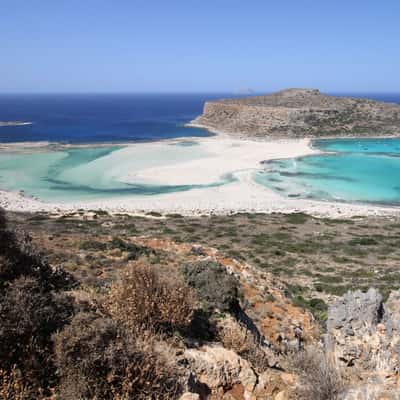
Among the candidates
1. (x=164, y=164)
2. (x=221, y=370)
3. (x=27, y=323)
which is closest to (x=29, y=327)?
(x=27, y=323)

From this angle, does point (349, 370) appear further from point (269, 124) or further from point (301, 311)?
point (269, 124)

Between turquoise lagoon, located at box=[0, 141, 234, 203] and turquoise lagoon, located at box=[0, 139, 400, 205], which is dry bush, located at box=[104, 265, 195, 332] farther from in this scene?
turquoise lagoon, located at box=[0, 139, 400, 205]

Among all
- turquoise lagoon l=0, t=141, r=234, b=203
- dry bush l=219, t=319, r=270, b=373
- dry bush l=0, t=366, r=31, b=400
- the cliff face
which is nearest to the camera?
dry bush l=0, t=366, r=31, b=400

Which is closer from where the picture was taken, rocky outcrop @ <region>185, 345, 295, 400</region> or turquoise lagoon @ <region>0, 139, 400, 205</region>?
rocky outcrop @ <region>185, 345, 295, 400</region>

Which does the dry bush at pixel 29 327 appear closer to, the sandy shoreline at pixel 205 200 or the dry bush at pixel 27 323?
the dry bush at pixel 27 323

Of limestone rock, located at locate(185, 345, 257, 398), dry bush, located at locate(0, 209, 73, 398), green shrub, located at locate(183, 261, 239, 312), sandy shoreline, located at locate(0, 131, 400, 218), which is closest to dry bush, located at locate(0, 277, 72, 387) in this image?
dry bush, located at locate(0, 209, 73, 398)
